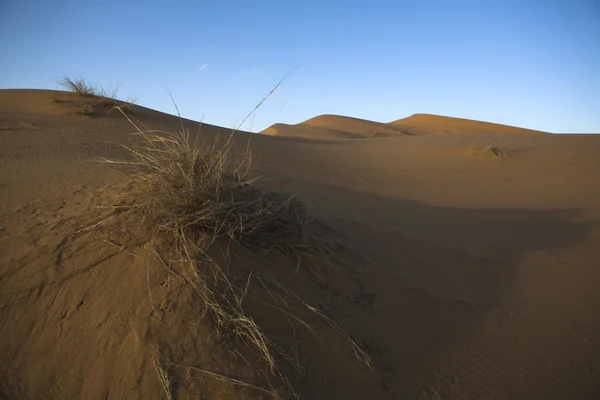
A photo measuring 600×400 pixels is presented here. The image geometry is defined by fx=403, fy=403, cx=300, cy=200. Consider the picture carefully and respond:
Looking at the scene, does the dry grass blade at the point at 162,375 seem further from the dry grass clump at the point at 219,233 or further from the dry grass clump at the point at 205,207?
the dry grass clump at the point at 205,207

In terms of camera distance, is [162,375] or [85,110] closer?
[162,375]

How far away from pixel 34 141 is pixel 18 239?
14.3 ft

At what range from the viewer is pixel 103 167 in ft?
14.7

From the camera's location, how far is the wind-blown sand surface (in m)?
2.11

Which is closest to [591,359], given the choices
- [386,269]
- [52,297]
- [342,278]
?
[386,269]

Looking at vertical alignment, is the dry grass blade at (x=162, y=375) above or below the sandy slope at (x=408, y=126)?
below

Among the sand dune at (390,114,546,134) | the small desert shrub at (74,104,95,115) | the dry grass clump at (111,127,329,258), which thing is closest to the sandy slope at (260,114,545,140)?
the sand dune at (390,114,546,134)

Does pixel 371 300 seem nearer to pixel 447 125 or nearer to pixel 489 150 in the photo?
pixel 489 150

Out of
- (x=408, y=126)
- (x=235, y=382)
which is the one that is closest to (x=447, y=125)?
(x=408, y=126)

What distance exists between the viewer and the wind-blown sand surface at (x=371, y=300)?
2105 mm

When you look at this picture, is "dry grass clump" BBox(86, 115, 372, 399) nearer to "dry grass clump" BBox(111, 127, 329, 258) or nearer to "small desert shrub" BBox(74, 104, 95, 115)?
"dry grass clump" BBox(111, 127, 329, 258)

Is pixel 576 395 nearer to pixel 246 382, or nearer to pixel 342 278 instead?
pixel 342 278

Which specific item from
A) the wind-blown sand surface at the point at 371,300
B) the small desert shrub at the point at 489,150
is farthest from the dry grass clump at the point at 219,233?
the small desert shrub at the point at 489,150

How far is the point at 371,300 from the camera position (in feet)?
9.71
